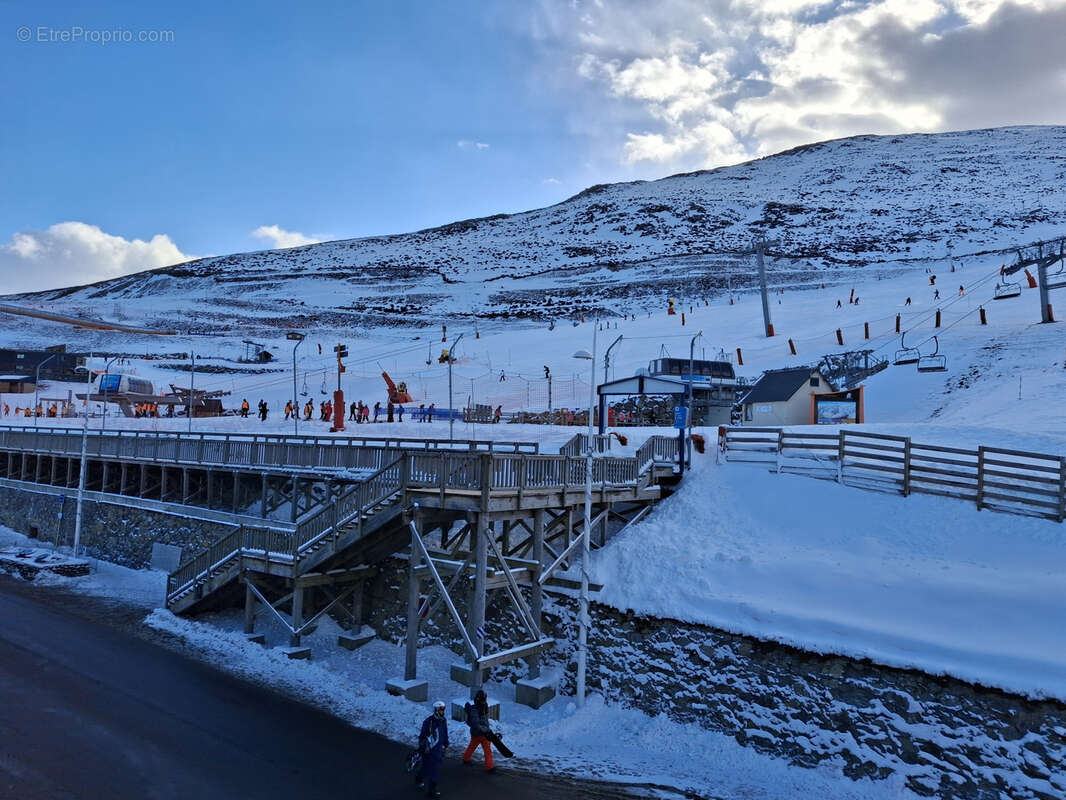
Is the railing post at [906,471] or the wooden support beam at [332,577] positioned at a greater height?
the railing post at [906,471]

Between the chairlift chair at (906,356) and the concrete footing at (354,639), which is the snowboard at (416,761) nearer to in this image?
the concrete footing at (354,639)

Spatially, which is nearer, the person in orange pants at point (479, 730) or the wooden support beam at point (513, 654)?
the person in orange pants at point (479, 730)

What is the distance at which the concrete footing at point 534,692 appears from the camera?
613 inches

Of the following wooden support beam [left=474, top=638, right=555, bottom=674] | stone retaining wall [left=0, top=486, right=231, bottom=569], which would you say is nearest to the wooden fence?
wooden support beam [left=474, top=638, right=555, bottom=674]

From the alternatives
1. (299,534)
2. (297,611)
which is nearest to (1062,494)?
(299,534)

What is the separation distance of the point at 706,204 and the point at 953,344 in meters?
143

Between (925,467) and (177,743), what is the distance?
17.8 m

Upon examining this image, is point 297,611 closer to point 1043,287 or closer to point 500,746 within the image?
point 500,746

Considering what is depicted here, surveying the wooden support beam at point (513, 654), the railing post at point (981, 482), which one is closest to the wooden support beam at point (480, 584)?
the wooden support beam at point (513, 654)

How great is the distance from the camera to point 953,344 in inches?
1430

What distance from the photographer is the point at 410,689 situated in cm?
1548

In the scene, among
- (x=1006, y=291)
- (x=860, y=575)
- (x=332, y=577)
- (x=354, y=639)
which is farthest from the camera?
(x=1006, y=291)

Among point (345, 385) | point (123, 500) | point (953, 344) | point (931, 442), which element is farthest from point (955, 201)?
point (123, 500)

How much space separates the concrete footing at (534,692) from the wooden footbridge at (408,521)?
1.35 ft
